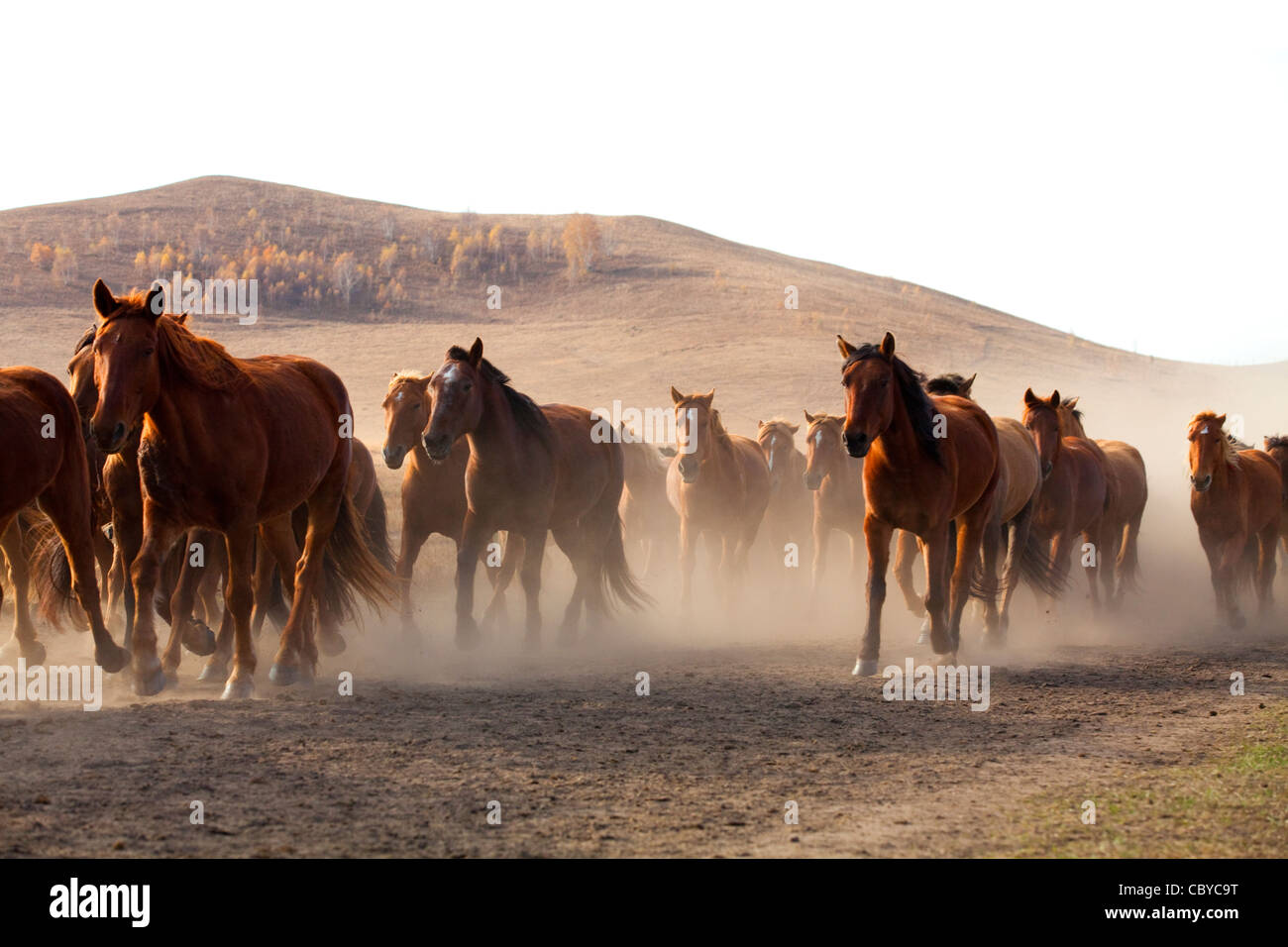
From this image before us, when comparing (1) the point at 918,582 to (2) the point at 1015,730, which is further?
(1) the point at 918,582

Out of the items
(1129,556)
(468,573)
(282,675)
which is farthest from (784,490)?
(282,675)

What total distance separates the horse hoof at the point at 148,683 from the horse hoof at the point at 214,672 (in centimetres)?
89

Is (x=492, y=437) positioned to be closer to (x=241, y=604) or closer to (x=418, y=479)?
(x=418, y=479)

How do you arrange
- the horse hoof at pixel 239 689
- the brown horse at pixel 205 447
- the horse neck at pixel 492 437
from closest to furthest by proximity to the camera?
the brown horse at pixel 205 447 → the horse hoof at pixel 239 689 → the horse neck at pixel 492 437

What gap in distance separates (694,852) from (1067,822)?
1778 millimetres

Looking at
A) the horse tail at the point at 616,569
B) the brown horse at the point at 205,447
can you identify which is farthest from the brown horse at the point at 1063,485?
the brown horse at the point at 205,447

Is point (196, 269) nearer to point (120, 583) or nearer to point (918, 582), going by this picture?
point (918, 582)

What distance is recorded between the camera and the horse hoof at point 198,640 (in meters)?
8.73

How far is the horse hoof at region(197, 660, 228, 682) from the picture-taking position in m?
8.90

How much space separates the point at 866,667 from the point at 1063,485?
17.2ft

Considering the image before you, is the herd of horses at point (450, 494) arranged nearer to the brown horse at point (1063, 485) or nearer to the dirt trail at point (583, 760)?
the brown horse at point (1063, 485)

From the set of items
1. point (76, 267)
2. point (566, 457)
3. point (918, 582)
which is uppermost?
point (76, 267)
